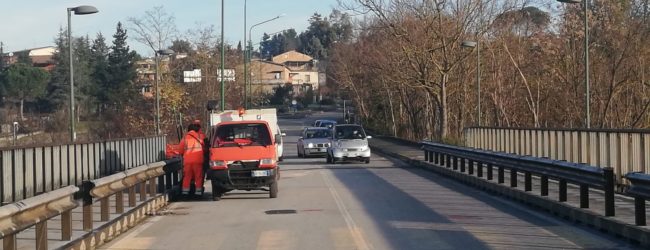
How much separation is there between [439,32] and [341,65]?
92.6ft

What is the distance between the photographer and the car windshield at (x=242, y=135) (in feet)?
73.0

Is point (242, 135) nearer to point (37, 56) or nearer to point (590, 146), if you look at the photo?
point (590, 146)

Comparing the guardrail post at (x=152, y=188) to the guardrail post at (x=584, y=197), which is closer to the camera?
the guardrail post at (x=584, y=197)

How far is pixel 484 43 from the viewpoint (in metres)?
49.0

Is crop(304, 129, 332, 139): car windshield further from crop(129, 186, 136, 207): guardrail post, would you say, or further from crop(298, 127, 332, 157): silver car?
crop(129, 186, 136, 207): guardrail post

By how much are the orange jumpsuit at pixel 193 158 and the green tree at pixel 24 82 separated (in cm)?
4989

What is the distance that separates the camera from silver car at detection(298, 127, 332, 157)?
150ft

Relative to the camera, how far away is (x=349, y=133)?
1582 inches

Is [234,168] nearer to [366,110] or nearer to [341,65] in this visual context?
[341,65]

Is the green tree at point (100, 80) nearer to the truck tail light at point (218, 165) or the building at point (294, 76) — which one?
the truck tail light at point (218, 165)

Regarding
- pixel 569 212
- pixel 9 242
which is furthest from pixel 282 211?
pixel 9 242

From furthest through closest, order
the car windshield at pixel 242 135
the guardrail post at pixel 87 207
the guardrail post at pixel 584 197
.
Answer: the car windshield at pixel 242 135 → the guardrail post at pixel 584 197 → the guardrail post at pixel 87 207

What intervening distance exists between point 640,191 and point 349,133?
27.6m

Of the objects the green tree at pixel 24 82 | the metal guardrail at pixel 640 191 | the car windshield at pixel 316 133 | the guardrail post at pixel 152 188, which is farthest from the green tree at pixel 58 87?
the metal guardrail at pixel 640 191
